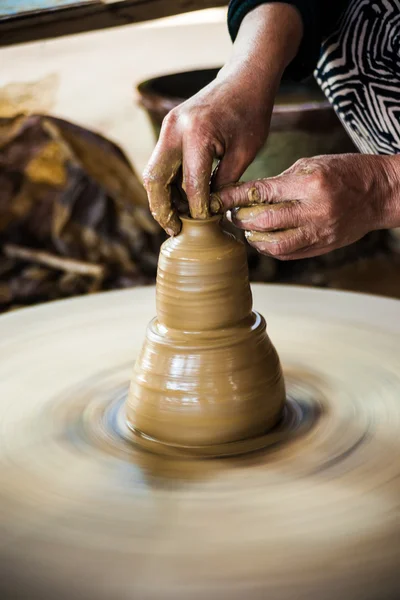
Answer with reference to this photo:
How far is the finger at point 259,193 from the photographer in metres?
1.00

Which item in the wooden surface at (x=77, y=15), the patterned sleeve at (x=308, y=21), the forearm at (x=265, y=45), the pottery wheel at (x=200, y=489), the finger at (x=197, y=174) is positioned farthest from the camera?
the wooden surface at (x=77, y=15)

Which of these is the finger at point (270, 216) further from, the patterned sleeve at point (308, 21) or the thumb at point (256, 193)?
the patterned sleeve at point (308, 21)

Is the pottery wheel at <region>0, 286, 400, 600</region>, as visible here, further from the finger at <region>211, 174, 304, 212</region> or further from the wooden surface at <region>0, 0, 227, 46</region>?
the wooden surface at <region>0, 0, 227, 46</region>

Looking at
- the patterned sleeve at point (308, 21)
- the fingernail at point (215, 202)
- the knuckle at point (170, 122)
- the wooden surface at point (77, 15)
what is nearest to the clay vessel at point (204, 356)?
the fingernail at point (215, 202)

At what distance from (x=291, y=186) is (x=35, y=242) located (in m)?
2.09

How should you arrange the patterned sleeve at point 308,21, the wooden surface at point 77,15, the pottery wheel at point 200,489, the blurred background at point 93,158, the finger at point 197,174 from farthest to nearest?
the blurred background at point 93,158 → the wooden surface at point 77,15 → the patterned sleeve at point 308,21 → the finger at point 197,174 → the pottery wheel at point 200,489

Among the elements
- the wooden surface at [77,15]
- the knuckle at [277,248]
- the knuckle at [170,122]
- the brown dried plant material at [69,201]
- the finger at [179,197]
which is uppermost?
the knuckle at [170,122]

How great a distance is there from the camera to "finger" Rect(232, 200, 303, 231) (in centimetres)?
101

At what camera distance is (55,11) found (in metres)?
2.64

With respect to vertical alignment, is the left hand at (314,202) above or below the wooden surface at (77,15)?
above

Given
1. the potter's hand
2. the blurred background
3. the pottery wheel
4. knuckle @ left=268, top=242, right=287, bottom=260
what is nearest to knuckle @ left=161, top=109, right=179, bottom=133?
the potter's hand

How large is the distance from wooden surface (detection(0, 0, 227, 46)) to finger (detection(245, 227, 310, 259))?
1.89 metres

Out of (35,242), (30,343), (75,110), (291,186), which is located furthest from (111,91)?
(291,186)

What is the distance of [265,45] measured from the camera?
125cm
